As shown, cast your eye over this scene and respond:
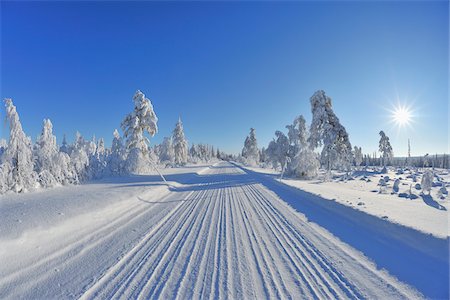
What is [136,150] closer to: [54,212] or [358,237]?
[54,212]

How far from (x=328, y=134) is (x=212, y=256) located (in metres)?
25.0

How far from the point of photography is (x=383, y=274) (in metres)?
3.77

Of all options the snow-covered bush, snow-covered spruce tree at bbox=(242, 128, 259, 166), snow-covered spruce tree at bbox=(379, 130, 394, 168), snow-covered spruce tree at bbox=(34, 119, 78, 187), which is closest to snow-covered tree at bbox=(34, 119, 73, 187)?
snow-covered spruce tree at bbox=(34, 119, 78, 187)

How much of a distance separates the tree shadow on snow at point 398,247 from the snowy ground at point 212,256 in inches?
0.7

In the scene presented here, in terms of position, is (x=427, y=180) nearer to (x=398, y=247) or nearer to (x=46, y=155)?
(x=398, y=247)

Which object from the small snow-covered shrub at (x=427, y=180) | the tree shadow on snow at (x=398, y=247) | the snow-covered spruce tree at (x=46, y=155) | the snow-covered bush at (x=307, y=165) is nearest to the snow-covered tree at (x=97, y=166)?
the snow-covered spruce tree at (x=46, y=155)

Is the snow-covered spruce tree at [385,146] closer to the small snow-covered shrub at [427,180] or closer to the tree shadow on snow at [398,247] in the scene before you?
the small snow-covered shrub at [427,180]

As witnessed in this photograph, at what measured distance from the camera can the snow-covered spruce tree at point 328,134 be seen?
2586 cm

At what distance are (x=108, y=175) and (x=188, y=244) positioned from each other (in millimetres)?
20676

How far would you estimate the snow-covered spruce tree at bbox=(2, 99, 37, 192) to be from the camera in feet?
37.3

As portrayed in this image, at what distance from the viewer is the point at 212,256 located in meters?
4.50

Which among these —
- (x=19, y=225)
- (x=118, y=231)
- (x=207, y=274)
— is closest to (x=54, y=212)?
(x=19, y=225)

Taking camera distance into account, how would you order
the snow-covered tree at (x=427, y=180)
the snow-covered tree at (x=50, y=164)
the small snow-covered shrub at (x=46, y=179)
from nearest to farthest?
the small snow-covered shrub at (x=46, y=179) < the snow-covered tree at (x=50, y=164) < the snow-covered tree at (x=427, y=180)

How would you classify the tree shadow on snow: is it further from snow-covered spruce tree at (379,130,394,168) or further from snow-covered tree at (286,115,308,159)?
snow-covered spruce tree at (379,130,394,168)
